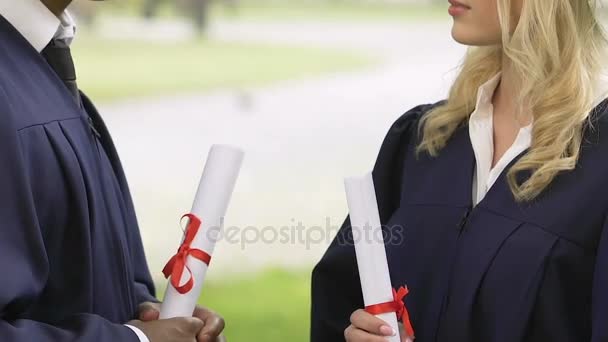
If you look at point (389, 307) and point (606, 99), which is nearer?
point (389, 307)

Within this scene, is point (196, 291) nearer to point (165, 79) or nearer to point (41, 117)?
point (41, 117)

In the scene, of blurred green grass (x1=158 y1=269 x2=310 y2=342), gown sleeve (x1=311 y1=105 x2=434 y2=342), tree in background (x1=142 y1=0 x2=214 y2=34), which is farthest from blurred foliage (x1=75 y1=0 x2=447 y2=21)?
gown sleeve (x1=311 y1=105 x2=434 y2=342)

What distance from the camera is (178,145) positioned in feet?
14.4

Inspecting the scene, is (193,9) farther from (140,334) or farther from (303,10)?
(140,334)

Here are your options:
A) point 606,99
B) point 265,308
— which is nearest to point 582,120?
point 606,99

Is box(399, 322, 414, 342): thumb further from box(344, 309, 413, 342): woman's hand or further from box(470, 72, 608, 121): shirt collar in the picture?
box(470, 72, 608, 121): shirt collar

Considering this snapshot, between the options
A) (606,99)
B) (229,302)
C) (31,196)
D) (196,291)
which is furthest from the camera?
(229,302)

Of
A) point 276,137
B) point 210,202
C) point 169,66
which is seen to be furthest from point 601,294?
point 169,66

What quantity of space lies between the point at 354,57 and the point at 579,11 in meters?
2.54

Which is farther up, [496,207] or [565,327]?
[496,207]

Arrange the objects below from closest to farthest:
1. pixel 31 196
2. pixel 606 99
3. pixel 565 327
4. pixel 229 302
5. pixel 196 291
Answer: pixel 31 196
pixel 196 291
pixel 565 327
pixel 606 99
pixel 229 302

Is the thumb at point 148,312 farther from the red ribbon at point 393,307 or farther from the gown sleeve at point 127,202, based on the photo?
the red ribbon at point 393,307

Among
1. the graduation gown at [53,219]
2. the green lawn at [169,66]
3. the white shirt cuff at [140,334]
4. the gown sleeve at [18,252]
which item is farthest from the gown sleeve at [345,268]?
the green lawn at [169,66]

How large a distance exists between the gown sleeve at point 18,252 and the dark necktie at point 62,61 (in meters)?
0.28
